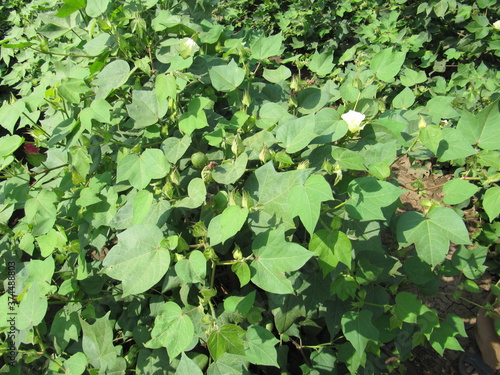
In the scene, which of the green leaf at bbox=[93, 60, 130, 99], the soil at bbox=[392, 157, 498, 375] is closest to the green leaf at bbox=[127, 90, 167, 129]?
the green leaf at bbox=[93, 60, 130, 99]

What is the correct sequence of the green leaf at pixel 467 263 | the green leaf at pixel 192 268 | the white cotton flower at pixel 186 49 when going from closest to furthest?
the green leaf at pixel 192 268
the white cotton flower at pixel 186 49
the green leaf at pixel 467 263

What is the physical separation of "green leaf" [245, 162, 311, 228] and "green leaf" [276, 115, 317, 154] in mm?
106

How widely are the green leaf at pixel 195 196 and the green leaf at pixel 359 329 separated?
78 centimetres

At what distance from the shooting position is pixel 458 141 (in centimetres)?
125

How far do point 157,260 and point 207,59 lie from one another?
39.1 inches

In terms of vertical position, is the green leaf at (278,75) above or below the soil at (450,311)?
above

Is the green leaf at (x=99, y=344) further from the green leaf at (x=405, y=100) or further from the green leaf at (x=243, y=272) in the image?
the green leaf at (x=405, y=100)

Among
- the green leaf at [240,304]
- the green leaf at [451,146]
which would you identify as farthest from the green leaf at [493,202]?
the green leaf at [240,304]

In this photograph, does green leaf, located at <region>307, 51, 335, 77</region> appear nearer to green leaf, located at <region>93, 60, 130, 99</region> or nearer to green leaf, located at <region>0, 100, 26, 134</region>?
green leaf, located at <region>93, 60, 130, 99</region>

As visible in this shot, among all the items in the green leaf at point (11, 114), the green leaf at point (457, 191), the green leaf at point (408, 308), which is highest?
the green leaf at point (11, 114)

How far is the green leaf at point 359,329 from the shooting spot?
132 centimetres

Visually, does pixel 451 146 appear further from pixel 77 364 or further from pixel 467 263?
pixel 77 364

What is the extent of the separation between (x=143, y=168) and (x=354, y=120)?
2.79 ft

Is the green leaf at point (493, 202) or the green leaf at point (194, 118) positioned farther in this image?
the green leaf at point (194, 118)
